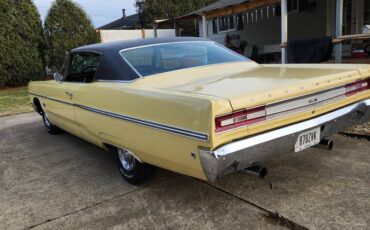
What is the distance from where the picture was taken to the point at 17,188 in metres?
4.02

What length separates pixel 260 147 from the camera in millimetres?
2672

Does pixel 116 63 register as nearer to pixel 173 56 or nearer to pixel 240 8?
pixel 173 56

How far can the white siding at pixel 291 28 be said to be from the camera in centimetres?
1248

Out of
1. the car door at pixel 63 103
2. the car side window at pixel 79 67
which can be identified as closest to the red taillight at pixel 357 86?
the car side window at pixel 79 67

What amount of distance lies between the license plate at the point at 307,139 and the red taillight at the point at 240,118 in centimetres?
45

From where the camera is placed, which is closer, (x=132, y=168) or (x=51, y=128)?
(x=132, y=168)

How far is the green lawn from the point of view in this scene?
976cm

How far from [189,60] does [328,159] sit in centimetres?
→ 192

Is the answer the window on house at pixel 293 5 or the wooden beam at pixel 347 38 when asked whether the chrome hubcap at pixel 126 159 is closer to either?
the wooden beam at pixel 347 38

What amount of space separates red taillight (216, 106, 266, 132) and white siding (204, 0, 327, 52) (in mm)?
10889

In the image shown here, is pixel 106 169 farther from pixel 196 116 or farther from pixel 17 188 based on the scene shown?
pixel 196 116

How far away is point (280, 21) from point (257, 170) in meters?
12.5

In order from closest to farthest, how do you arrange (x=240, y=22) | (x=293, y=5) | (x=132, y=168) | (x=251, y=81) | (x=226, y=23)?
(x=251, y=81) < (x=132, y=168) < (x=293, y=5) < (x=240, y=22) < (x=226, y=23)

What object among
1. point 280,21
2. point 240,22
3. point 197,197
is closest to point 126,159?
point 197,197
